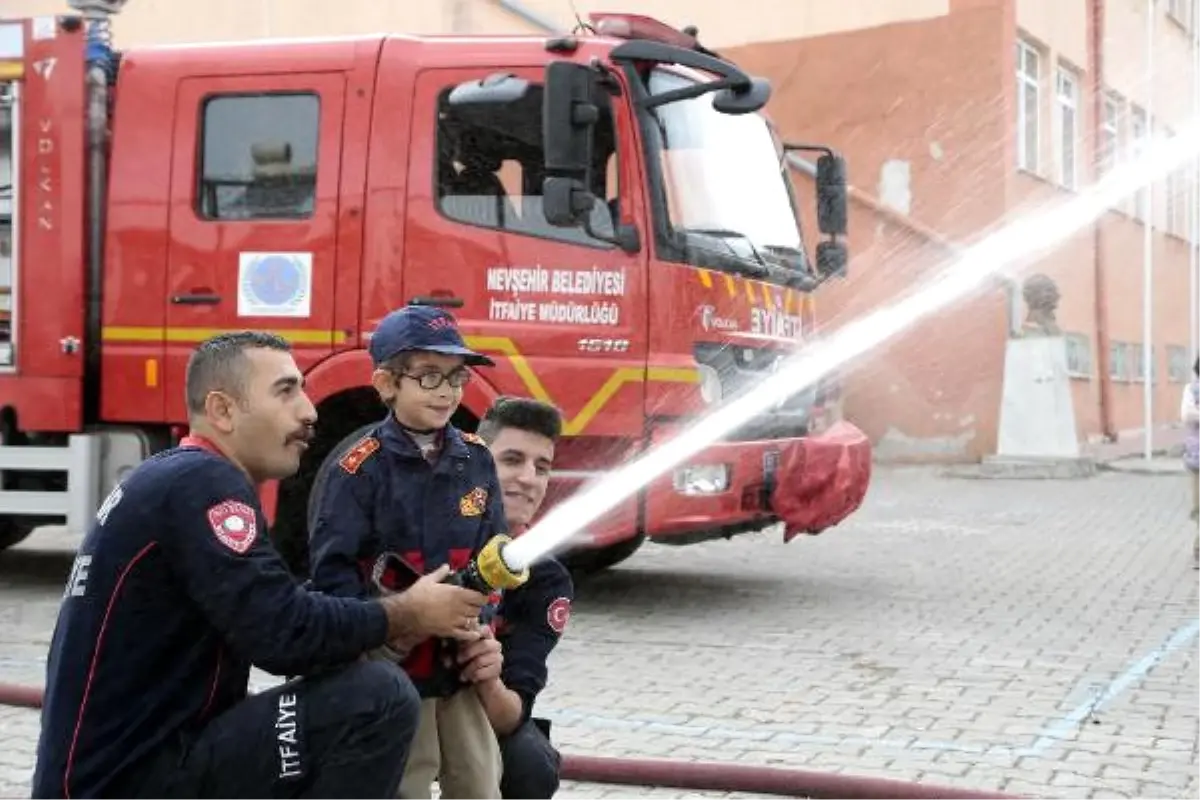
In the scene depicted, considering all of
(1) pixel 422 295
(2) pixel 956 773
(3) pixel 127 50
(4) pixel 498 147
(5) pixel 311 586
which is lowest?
(2) pixel 956 773

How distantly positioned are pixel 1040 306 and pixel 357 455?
16764 millimetres

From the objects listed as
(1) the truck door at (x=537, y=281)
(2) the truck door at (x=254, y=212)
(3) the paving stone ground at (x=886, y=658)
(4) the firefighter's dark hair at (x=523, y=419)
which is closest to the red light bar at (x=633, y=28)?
(1) the truck door at (x=537, y=281)

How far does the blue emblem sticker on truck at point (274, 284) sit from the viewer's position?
28.4 feet

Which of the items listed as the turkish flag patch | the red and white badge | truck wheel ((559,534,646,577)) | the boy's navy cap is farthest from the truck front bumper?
the turkish flag patch

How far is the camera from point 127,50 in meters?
9.37

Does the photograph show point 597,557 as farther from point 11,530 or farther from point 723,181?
point 11,530

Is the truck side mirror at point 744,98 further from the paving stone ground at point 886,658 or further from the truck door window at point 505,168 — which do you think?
the paving stone ground at point 886,658

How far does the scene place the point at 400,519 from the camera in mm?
3748

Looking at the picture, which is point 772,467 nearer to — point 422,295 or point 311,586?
point 422,295

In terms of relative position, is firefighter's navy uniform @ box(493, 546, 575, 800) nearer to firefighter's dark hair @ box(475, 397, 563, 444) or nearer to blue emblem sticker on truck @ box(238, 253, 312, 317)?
firefighter's dark hair @ box(475, 397, 563, 444)

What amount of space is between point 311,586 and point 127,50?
21.2 feet

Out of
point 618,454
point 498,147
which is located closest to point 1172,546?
point 618,454

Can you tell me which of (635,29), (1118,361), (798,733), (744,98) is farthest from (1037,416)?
(798,733)

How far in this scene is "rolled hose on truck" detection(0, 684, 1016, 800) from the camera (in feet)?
15.5
